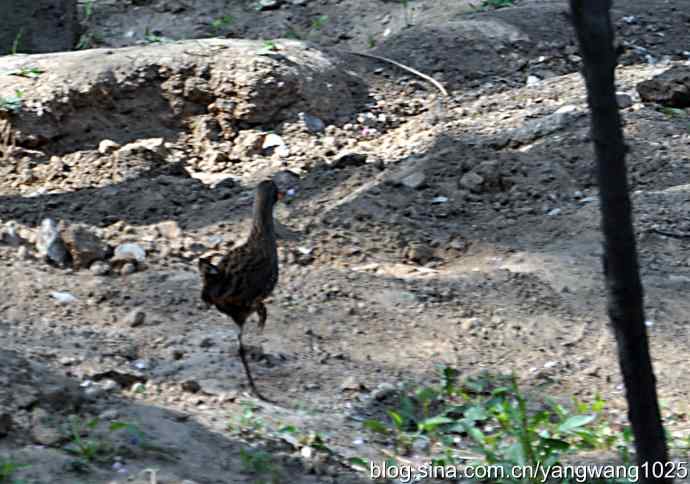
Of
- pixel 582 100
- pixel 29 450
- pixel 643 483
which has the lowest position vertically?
pixel 582 100

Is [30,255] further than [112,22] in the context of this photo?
No

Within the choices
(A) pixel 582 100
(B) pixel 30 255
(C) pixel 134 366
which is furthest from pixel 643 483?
(A) pixel 582 100

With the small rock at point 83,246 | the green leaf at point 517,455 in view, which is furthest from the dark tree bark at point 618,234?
the small rock at point 83,246

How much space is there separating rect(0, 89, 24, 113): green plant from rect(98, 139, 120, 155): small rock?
0.59 metres

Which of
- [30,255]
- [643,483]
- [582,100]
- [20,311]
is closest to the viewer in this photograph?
[643,483]

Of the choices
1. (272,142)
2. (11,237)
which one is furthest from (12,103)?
(11,237)

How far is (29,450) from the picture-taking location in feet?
13.9

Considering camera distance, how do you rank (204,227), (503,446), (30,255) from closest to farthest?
(503,446), (30,255), (204,227)

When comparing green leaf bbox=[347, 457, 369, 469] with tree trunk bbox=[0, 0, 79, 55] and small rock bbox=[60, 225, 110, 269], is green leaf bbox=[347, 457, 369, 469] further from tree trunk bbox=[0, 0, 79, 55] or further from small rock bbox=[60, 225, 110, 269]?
tree trunk bbox=[0, 0, 79, 55]

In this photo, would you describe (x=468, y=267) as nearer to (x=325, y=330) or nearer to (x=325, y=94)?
(x=325, y=330)

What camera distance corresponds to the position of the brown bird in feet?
17.6

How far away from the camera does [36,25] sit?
10516 mm

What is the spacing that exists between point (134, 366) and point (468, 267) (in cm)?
212

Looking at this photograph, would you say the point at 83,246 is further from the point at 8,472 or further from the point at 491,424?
the point at 8,472
